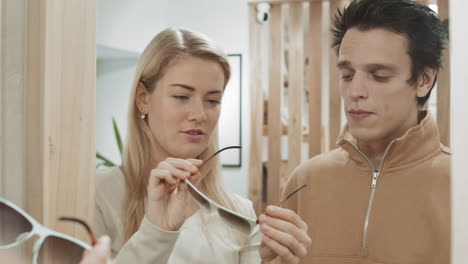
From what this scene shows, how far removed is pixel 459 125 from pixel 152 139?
0.36 metres

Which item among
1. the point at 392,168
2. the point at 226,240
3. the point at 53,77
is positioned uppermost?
the point at 53,77

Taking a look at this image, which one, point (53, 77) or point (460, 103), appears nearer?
point (460, 103)

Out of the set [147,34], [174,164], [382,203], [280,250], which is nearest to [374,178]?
[382,203]

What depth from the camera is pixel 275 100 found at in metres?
0.54

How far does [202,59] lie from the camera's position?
539mm

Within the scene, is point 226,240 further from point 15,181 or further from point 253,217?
point 15,181

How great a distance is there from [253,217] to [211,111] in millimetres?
142

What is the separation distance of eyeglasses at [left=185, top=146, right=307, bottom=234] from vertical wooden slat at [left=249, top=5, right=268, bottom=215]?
4 cm

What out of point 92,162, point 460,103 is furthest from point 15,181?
point 460,103

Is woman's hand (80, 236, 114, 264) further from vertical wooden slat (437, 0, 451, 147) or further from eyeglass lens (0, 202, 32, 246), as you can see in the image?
vertical wooden slat (437, 0, 451, 147)

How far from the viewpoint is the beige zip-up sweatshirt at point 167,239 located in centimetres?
52

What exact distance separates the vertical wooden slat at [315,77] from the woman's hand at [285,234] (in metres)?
0.09

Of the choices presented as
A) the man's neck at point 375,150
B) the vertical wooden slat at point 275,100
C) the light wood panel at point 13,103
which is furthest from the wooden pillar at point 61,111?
the man's neck at point 375,150

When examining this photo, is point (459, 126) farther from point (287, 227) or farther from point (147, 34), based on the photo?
point (147, 34)
